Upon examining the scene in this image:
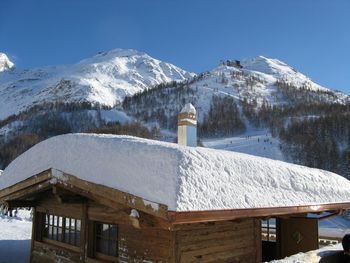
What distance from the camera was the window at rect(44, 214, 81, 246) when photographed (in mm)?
9273

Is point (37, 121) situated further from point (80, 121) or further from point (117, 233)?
point (117, 233)

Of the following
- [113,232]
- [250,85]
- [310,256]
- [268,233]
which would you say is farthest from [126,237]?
[250,85]

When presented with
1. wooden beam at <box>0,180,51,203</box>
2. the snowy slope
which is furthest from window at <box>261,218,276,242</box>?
the snowy slope

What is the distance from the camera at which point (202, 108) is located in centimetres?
11056

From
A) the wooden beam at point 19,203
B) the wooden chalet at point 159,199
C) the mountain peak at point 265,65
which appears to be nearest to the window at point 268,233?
the wooden chalet at point 159,199

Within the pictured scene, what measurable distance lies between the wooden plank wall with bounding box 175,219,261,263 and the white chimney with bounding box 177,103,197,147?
2803 millimetres

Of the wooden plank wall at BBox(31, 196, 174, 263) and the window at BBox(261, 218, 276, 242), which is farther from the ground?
the wooden plank wall at BBox(31, 196, 174, 263)

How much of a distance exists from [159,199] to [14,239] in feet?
40.8

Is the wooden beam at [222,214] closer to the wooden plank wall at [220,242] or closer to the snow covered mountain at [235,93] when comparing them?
the wooden plank wall at [220,242]

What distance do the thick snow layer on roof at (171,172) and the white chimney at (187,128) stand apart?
2.54 metres

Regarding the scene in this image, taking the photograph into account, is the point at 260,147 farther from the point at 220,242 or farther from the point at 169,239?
the point at 169,239

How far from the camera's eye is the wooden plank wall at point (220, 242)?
6.73 metres

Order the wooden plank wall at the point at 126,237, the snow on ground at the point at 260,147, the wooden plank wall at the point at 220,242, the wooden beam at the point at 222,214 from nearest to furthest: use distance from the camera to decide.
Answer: the wooden beam at the point at 222,214
the wooden plank wall at the point at 126,237
the wooden plank wall at the point at 220,242
the snow on ground at the point at 260,147

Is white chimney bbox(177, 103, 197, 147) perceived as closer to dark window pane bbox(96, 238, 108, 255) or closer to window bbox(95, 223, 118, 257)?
window bbox(95, 223, 118, 257)
